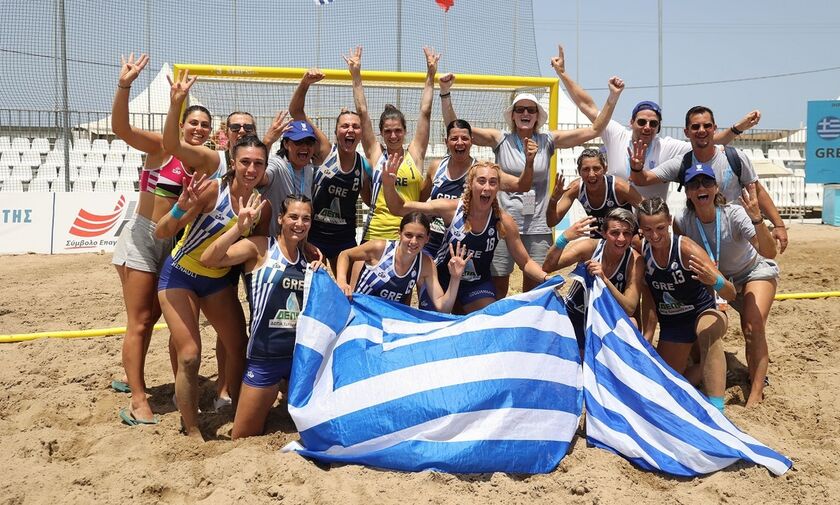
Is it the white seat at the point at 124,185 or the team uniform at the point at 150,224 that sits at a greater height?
the white seat at the point at 124,185

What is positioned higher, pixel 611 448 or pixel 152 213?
pixel 152 213

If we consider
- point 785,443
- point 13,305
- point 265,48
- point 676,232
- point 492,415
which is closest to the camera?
point 492,415

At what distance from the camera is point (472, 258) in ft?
16.1

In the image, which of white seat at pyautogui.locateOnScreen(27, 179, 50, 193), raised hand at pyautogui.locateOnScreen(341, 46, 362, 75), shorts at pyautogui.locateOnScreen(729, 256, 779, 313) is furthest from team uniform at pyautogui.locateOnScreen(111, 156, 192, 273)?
white seat at pyautogui.locateOnScreen(27, 179, 50, 193)

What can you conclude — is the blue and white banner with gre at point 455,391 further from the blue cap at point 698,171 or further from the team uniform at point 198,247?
the blue cap at point 698,171

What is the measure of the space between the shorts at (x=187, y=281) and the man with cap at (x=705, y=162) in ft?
9.84

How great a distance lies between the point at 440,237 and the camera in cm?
519

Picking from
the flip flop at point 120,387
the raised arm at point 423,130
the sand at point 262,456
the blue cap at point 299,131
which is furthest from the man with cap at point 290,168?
the flip flop at point 120,387

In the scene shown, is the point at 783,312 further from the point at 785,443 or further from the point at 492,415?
the point at 492,415

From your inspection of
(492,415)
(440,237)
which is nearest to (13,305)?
(440,237)

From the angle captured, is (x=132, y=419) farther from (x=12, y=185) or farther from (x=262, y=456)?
(x=12, y=185)

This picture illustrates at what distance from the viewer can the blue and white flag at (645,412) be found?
381 cm

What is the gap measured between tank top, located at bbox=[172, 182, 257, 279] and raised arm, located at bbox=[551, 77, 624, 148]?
264 centimetres

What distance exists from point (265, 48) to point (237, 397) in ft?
35.6
